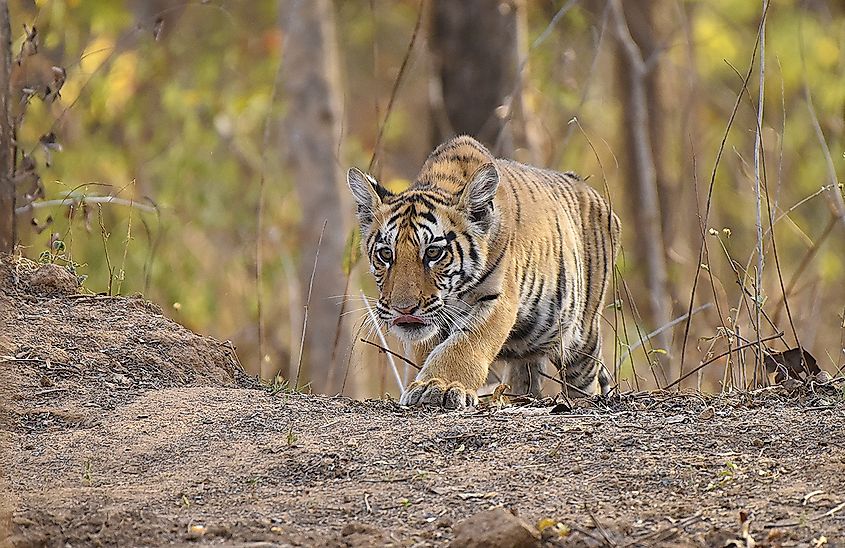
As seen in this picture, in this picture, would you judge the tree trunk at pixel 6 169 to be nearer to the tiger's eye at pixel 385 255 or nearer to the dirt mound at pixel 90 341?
the dirt mound at pixel 90 341

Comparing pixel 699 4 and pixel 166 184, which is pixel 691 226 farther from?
pixel 166 184

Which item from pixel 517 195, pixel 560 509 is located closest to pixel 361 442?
pixel 560 509

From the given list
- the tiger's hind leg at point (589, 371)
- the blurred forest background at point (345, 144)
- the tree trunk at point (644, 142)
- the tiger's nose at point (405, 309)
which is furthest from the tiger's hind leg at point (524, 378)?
the tree trunk at point (644, 142)

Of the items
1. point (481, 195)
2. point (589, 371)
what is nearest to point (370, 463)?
point (481, 195)

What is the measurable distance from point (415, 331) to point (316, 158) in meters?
7.25

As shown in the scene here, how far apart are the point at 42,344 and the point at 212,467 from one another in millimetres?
1507

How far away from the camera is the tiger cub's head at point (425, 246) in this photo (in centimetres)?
583

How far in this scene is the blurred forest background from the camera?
10805 millimetres

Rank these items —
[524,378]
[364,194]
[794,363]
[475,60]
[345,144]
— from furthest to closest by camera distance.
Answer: [345,144] → [475,60] → [524,378] → [364,194] → [794,363]

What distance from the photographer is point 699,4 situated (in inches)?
738

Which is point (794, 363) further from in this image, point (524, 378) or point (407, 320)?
point (524, 378)

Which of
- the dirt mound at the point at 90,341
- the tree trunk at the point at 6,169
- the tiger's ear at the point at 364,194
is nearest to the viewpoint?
the dirt mound at the point at 90,341

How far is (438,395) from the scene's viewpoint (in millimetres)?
5312

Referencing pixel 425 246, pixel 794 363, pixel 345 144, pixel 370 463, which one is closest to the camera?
pixel 370 463
